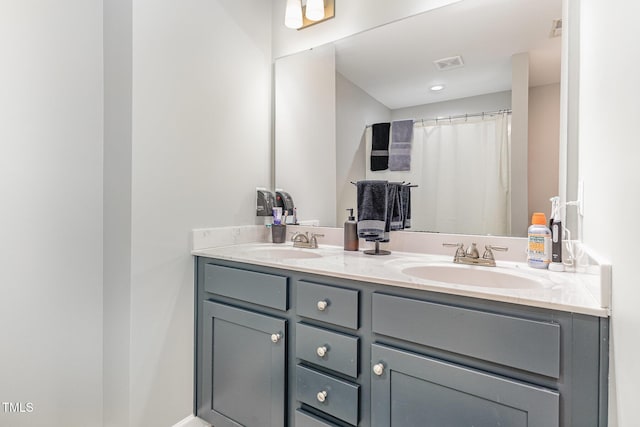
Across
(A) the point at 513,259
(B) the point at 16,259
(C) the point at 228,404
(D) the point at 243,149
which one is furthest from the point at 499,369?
(B) the point at 16,259

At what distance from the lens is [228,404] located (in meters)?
1.44

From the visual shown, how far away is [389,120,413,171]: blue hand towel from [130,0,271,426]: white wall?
853mm

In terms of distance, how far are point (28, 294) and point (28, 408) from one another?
462mm

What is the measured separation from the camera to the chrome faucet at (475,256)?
4.13 feet

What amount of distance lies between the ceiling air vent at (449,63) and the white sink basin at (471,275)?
929 millimetres

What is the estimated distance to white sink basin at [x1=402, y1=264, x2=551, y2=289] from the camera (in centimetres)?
113

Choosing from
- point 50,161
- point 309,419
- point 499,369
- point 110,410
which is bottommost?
point 110,410

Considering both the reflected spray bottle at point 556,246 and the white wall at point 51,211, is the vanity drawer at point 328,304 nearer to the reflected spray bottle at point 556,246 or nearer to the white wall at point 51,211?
the reflected spray bottle at point 556,246

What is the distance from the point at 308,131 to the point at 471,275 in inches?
49.6

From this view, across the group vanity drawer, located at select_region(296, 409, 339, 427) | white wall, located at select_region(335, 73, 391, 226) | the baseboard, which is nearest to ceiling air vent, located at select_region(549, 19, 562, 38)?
white wall, located at select_region(335, 73, 391, 226)

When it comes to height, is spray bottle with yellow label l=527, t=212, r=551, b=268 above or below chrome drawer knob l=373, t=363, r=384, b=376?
above

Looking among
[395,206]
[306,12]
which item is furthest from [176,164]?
[306,12]

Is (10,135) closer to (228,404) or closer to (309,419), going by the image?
(228,404)

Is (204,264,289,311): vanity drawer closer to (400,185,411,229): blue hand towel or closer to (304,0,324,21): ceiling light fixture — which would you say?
(400,185,411,229): blue hand towel
